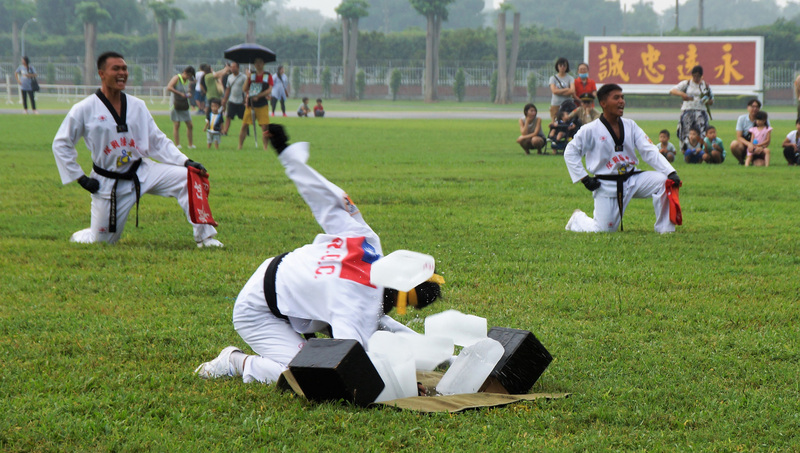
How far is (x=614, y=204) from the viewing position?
8.60m

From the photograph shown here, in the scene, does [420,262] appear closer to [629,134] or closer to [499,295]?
[499,295]

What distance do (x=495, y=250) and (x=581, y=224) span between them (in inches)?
57.6

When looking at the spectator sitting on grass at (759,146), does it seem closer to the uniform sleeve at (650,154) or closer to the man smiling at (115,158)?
the uniform sleeve at (650,154)

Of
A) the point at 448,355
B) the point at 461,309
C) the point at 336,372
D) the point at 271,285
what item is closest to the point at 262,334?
the point at 271,285

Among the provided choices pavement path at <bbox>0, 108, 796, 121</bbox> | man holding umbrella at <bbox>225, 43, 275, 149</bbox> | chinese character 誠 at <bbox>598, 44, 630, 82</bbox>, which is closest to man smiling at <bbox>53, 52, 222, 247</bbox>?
man holding umbrella at <bbox>225, 43, 275, 149</bbox>

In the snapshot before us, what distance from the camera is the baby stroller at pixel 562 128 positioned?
1625 centimetres

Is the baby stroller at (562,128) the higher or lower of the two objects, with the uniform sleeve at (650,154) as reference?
higher

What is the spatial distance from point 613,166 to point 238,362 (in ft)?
17.6

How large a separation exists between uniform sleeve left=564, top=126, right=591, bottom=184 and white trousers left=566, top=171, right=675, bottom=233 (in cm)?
26

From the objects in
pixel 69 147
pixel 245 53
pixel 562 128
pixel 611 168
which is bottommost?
pixel 611 168

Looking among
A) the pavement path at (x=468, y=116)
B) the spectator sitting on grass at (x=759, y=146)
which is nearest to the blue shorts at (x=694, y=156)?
the spectator sitting on grass at (x=759, y=146)

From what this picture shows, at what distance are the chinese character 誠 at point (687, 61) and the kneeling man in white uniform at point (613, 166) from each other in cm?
3124

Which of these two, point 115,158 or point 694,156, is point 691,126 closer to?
point 694,156

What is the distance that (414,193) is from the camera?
36.1 feet
